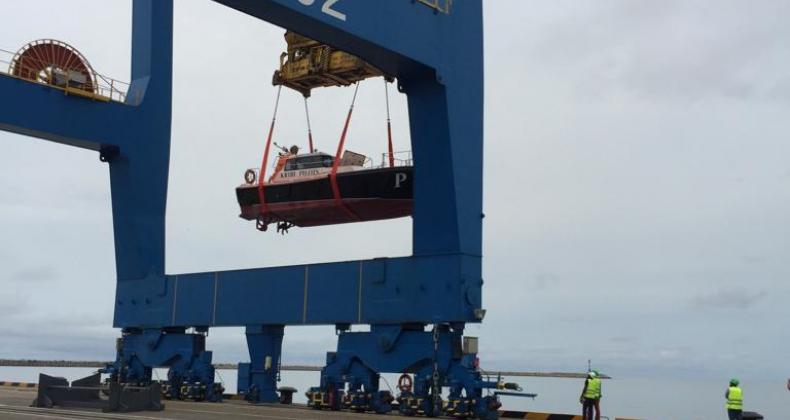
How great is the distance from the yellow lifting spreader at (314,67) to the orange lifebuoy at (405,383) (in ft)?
30.0

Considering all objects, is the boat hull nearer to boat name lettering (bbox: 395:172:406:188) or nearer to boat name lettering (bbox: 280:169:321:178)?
boat name lettering (bbox: 395:172:406:188)

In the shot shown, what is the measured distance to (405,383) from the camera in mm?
18062

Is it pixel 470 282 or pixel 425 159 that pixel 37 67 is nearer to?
pixel 425 159

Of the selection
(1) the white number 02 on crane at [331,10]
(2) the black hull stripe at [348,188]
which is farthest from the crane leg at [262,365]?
(1) the white number 02 on crane at [331,10]

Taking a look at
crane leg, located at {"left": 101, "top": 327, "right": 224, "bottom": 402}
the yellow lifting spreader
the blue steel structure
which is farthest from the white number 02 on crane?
crane leg, located at {"left": 101, "top": 327, "right": 224, "bottom": 402}

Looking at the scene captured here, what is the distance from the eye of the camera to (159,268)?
24.3 metres

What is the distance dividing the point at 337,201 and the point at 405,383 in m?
9.20

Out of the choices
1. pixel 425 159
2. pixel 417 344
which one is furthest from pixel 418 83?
pixel 417 344

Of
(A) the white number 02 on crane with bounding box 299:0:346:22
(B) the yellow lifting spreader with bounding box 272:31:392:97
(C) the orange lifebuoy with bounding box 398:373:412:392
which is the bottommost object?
(C) the orange lifebuoy with bounding box 398:373:412:392

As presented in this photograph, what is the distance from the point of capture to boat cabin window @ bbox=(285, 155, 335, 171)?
28.2m

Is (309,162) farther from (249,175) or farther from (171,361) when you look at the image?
(171,361)

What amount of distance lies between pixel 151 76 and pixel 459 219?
36.1 ft

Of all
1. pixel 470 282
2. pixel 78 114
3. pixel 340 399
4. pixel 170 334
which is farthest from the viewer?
pixel 170 334

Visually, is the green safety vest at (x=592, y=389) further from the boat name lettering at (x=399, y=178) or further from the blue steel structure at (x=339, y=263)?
the boat name lettering at (x=399, y=178)
